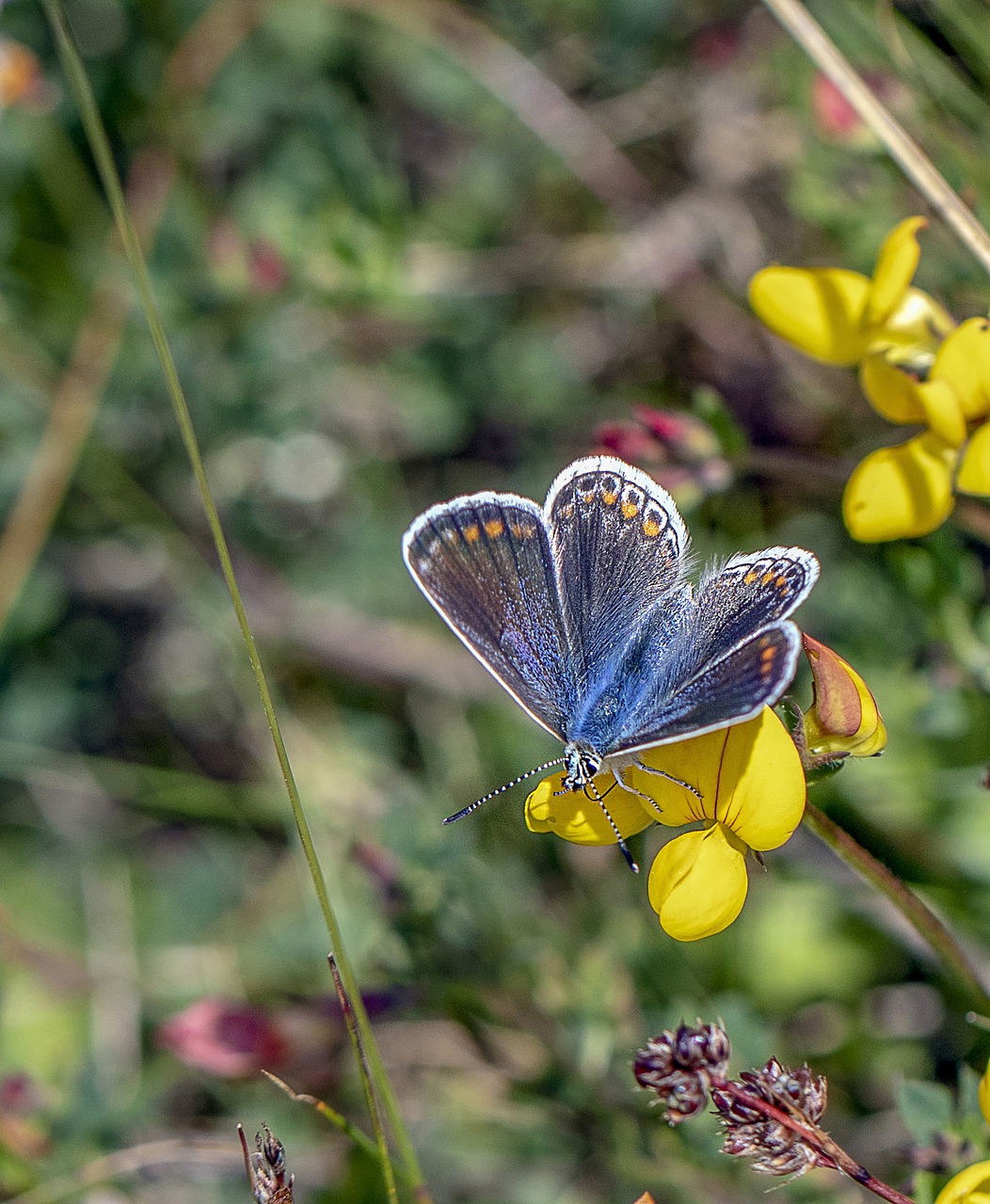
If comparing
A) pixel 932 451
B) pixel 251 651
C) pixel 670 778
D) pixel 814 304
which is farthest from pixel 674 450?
pixel 251 651

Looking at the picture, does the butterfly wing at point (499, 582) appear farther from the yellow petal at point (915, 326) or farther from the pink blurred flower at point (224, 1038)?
the pink blurred flower at point (224, 1038)

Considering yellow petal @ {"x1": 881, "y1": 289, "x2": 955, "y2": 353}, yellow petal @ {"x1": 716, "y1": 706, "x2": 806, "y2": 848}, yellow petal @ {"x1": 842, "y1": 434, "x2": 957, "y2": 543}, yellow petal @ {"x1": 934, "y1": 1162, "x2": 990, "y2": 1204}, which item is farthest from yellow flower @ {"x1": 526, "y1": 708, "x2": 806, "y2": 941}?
yellow petal @ {"x1": 881, "y1": 289, "x2": 955, "y2": 353}

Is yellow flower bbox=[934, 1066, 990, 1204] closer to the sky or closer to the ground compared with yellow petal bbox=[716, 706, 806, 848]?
closer to the ground

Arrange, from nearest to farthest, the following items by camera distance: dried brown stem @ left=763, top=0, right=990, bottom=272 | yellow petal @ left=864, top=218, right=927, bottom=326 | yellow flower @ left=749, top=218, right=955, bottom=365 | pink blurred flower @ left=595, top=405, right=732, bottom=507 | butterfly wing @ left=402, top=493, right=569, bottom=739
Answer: butterfly wing @ left=402, top=493, right=569, bottom=739 → yellow petal @ left=864, top=218, right=927, bottom=326 → yellow flower @ left=749, top=218, right=955, bottom=365 → dried brown stem @ left=763, top=0, right=990, bottom=272 → pink blurred flower @ left=595, top=405, right=732, bottom=507

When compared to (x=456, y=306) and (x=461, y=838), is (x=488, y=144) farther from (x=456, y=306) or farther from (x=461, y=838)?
(x=461, y=838)

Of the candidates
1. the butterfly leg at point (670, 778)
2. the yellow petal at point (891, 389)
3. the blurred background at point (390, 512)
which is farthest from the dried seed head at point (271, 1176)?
the yellow petal at point (891, 389)

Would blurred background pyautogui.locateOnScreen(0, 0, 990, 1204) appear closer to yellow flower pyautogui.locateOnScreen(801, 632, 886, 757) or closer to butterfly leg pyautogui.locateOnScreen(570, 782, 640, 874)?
butterfly leg pyautogui.locateOnScreen(570, 782, 640, 874)

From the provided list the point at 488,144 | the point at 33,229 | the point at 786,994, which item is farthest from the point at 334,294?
the point at 786,994
